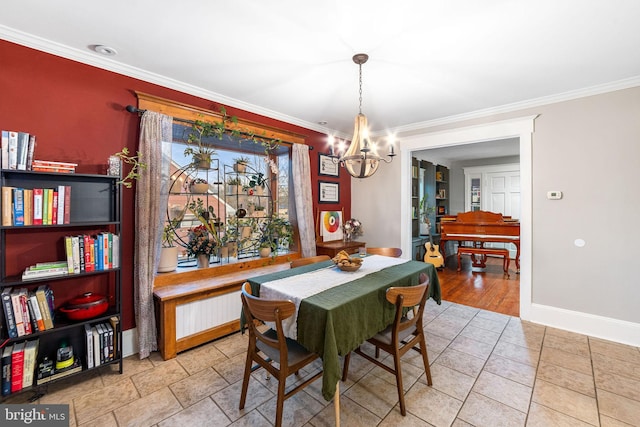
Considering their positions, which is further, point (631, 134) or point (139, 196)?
point (631, 134)

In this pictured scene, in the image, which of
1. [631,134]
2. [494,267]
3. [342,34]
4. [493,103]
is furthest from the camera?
[494,267]

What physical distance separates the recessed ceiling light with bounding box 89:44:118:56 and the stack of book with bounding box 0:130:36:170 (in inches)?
32.5

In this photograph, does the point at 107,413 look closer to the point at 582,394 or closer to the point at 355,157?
the point at 355,157

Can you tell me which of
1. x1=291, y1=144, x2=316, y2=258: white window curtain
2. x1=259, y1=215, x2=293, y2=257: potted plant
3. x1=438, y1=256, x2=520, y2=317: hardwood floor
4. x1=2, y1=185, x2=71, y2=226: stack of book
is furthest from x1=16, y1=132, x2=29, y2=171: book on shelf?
x1=438, y1=256, x2=520, y2=317: hardwood floor

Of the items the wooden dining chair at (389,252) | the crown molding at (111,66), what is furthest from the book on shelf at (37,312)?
the wooden dining chair at (389,252)

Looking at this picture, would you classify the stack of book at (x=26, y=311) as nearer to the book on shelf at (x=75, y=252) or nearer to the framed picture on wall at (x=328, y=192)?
the book on shelf at (x=75, y=252)

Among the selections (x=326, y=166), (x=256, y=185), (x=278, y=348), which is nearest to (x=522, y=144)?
(x=326, y=166)

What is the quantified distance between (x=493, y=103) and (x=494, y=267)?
3908 mm

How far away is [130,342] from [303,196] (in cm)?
241

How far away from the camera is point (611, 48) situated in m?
2.07

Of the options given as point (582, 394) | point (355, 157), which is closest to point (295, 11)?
point (355, 157)

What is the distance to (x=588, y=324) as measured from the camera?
9.32 ft

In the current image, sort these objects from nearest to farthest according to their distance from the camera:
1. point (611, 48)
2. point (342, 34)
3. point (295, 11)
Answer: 1. point (295, 11)
2. point (342, 34)
3. point (611, 48)

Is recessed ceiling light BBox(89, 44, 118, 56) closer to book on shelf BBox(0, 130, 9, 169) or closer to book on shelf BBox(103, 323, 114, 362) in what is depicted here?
book on shelf BBox(0, 130, 9, 169)
